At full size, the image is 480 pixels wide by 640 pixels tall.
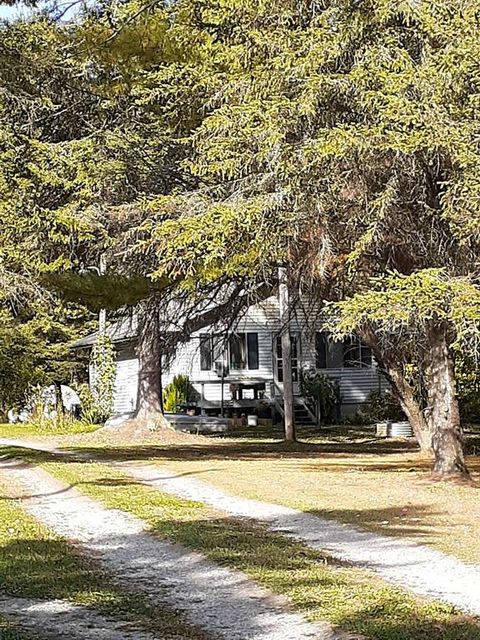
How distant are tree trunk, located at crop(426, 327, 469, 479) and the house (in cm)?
1955

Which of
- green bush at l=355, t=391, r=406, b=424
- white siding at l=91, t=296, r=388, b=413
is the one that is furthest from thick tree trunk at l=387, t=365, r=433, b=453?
white siding at l=91, t=296, r=388, b=413

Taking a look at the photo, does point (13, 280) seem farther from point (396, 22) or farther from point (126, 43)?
point (396, 22)

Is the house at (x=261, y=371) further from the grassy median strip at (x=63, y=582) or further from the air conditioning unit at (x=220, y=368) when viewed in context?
the grassy median strip at (x=63, y=582)

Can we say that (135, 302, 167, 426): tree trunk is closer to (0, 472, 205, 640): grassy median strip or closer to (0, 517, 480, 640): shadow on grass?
(0, 517, 480, 640): shadow on grass

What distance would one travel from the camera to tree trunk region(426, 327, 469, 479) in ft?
51.9

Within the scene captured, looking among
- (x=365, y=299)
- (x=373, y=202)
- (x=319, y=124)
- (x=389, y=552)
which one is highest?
(x=319, y=124)

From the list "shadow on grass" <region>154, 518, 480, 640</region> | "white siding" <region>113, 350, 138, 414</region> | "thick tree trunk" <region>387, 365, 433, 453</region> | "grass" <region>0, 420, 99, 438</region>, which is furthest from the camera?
"white siding" <region>113, 350, 138, 414</region>

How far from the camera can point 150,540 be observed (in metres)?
9.87

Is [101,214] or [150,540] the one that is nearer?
[150,540]

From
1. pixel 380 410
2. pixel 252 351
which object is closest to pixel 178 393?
pixel 252 351

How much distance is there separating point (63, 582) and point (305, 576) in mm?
1775

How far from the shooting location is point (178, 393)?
121 ft

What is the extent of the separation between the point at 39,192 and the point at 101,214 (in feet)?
5.16

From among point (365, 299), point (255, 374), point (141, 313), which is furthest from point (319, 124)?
point (255, 374)
